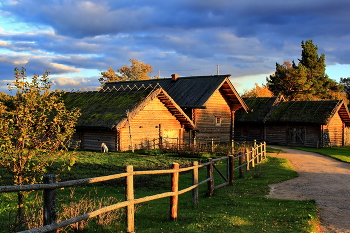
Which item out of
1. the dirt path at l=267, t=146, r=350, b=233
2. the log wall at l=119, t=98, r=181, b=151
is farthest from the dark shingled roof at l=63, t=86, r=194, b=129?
the dirt path at l=267, t=146, r=350, b=233

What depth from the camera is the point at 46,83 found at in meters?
8.79

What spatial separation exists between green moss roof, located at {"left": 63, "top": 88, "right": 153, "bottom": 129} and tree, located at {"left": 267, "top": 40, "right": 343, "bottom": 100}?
38.5 m

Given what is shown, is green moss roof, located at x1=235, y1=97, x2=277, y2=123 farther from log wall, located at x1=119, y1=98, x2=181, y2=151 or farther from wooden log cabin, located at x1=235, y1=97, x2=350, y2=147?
log wall, located at x1=119, y1=98, x2=181, y2=151

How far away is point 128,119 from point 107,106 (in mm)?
3912

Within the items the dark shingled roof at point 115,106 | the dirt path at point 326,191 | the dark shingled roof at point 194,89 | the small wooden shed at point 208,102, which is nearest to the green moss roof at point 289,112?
the small wooden shed at point 208,102

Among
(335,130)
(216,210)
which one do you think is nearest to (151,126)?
(216,210)

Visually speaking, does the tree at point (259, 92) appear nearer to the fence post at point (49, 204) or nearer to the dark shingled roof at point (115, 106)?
the dark shingled roof at point (115, 106)

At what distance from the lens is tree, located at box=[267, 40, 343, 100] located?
206ft

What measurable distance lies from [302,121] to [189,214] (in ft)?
108

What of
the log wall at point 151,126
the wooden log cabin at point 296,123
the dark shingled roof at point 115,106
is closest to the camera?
the dark shingled roof at point 115,106

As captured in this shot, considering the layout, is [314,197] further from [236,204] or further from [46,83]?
[46,83]

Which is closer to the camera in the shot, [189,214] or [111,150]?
[189,214]

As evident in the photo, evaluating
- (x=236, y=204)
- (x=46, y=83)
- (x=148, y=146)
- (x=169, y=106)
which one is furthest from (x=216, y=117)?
(x=46, y=83)

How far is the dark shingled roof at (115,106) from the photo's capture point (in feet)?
91.9
